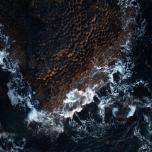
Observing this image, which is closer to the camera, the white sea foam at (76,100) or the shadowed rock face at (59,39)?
the shadowed rock face at (59,39)

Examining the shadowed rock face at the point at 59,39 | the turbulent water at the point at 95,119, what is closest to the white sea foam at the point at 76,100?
the turbulent water at the point at 95,119

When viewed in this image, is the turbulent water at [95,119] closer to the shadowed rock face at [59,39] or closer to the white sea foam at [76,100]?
the white sea foam at [76,100]

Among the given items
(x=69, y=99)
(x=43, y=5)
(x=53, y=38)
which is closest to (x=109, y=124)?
(x=69, y=99)

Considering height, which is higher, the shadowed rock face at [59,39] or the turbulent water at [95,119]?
the shadowed rock face at [59,39]

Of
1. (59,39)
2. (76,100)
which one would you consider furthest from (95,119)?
(59,39)

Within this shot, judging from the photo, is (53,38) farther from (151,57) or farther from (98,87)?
(151,57)

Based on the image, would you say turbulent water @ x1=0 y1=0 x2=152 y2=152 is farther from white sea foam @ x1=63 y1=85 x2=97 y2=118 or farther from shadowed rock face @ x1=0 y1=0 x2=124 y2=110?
shadowed rock face @ x1=0 y1=0 x2=124 y2=110
